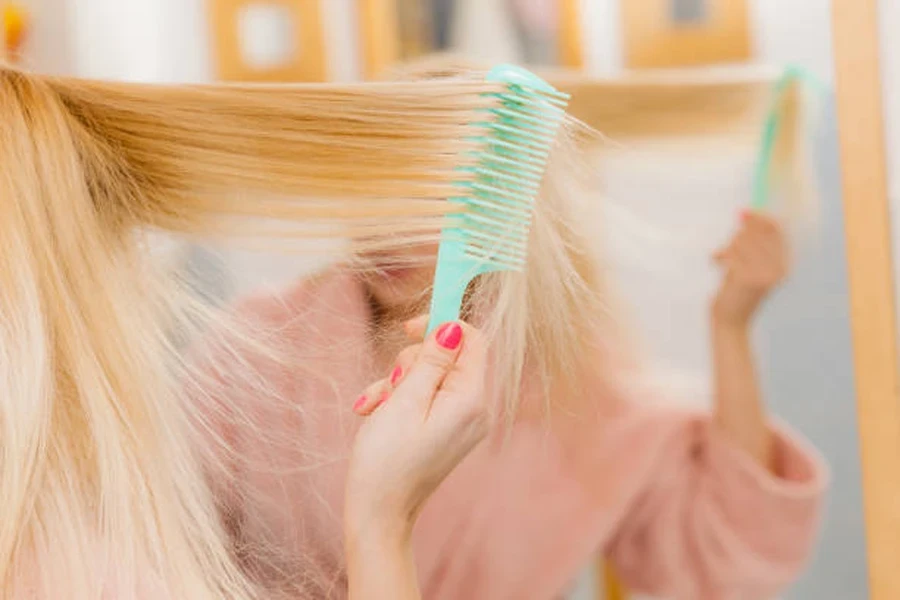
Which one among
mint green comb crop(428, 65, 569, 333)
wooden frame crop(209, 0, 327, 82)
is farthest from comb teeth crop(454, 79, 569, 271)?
wooden frame crop(209, 0, 327, 82)

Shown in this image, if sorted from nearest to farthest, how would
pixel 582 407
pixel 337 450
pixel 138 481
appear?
pixel 138 481 < pixel 337 450 < pixel 582 407

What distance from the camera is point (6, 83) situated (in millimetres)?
574

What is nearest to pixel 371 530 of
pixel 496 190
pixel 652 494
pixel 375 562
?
pixel 375 562

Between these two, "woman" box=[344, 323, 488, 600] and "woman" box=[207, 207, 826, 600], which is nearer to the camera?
"woman" box=[344, 323, 488, 600]

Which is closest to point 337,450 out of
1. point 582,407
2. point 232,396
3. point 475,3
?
point 232,396

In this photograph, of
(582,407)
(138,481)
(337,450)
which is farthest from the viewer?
(582,407)

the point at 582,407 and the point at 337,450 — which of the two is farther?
the point at 582,407

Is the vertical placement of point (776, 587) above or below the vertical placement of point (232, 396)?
below

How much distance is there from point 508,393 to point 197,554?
196 millimetres

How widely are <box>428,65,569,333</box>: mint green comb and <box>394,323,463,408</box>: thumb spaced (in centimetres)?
2

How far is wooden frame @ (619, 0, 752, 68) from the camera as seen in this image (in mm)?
769

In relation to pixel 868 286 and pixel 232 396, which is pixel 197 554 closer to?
pixel 232 396

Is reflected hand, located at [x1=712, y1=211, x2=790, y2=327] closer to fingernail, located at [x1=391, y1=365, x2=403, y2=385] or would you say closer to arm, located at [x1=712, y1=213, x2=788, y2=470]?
arm, located at [x1=712, y1=213, x2=788, y2=470]

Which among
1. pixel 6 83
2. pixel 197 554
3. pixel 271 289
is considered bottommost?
pixel 197 554
